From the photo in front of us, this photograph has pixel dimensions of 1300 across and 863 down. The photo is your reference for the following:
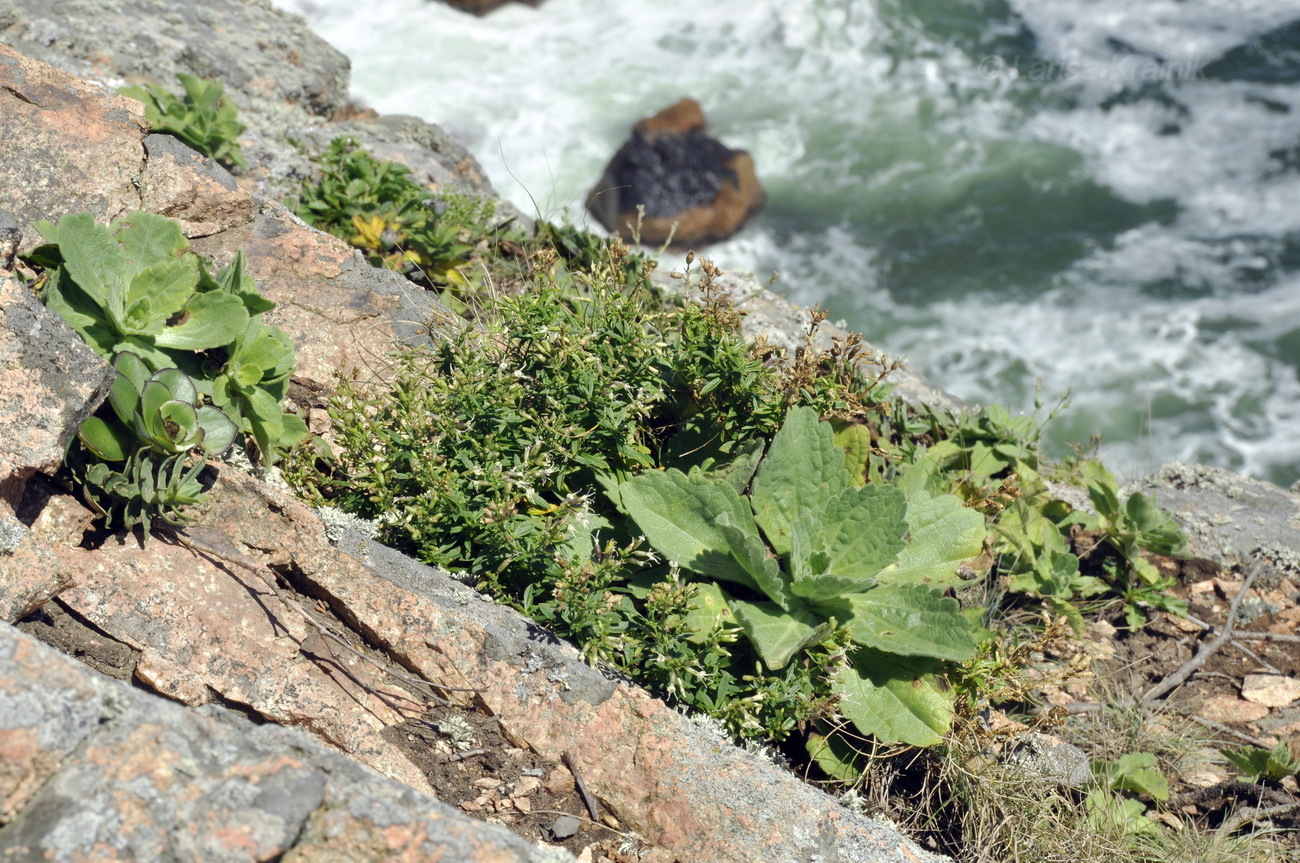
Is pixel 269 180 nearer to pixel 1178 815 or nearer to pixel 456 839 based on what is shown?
pixel 456 839

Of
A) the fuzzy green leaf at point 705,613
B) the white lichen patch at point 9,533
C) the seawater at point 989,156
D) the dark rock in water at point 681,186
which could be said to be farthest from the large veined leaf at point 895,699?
the dark rock in water at point 681,186

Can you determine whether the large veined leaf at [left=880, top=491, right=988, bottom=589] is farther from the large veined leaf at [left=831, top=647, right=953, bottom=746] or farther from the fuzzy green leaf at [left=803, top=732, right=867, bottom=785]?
the fuzzy green leaf at [left=803, top=732, right=867, bottom=785]

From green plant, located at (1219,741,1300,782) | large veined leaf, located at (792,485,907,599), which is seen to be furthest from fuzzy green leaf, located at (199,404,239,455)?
green plant, located at (1219,741,1300,782)

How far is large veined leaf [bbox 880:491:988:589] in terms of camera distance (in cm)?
354

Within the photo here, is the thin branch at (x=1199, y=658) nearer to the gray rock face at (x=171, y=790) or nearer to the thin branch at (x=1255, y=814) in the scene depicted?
the thin branch at (x=1255, y=814)

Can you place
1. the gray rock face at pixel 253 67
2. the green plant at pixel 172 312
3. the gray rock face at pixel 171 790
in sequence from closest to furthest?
the gray rock face at pixel 171 790 → the green plant at pixel 172 312 → the gray rock face at pixel 253 67

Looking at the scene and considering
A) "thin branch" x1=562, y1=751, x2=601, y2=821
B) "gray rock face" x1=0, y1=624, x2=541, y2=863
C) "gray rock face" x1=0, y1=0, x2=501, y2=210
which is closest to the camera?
"gray rock face" x1=0, y1=624, x2=541, y2=863

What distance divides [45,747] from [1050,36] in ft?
55.1

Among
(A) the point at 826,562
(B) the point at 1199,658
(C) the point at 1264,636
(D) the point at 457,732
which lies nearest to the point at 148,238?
(D) the point at 457,732

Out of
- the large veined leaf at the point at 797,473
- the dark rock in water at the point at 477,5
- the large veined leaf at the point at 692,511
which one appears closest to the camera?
Result: the large veined leaf at the point at 692,511

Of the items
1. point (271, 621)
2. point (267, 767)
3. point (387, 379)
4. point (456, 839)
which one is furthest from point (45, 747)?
→ point (387, 379)

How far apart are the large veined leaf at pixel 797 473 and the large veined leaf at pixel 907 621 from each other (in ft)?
1.13

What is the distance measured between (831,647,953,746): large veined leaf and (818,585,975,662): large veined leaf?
8cm

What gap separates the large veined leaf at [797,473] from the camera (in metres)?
3.47
